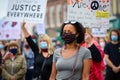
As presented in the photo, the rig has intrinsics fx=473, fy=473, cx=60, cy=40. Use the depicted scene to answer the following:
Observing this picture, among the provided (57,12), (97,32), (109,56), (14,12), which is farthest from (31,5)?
(57,12)

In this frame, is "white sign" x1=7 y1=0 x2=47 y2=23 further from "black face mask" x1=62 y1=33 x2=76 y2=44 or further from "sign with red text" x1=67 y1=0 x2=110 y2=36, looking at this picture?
"black face mask" x1=62 y1=33 x2=76 y2=44

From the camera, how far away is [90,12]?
939 centimetres

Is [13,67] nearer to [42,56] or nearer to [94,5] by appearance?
[42,56]

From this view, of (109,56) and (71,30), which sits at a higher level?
(71,30)

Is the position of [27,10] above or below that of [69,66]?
above

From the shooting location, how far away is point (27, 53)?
13203 mm

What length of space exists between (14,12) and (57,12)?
1575 inches

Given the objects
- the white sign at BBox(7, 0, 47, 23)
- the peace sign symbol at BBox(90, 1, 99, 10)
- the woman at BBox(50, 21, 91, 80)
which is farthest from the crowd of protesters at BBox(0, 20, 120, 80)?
the peace sign symbol at BBox(90, 1, 99, 10)

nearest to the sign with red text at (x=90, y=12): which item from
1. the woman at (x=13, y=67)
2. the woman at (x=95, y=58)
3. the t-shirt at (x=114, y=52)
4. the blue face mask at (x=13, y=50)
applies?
the t-shirt at (x=114, y=52)

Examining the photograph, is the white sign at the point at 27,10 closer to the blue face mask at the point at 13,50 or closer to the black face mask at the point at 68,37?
the blue face mask at the point at 13,50

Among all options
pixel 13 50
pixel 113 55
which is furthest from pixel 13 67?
pixel 113 55

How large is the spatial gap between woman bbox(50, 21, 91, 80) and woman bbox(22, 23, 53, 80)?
2.36m

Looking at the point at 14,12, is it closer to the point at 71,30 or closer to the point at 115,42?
the point at 115,42

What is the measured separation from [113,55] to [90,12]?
1.40 m
